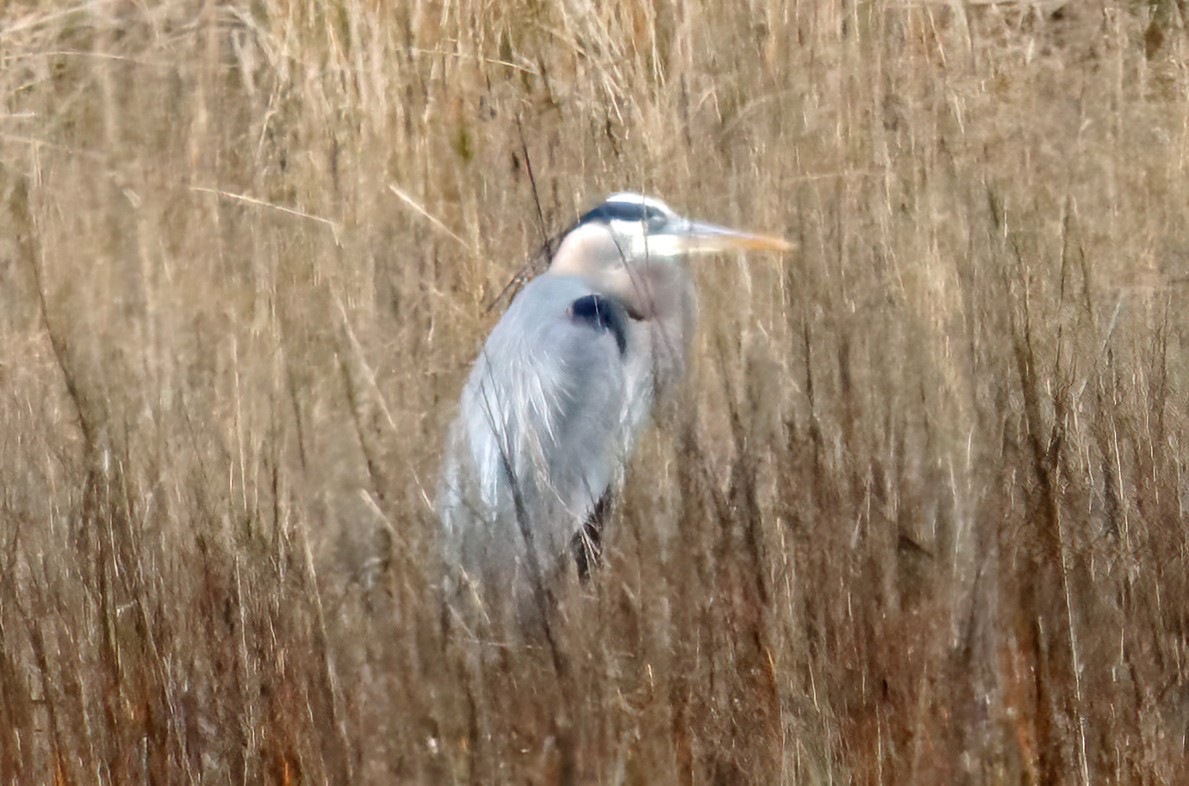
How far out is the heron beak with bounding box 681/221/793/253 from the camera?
194cm

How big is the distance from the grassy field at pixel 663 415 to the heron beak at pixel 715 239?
47 mm

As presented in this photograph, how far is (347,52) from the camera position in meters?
2.13

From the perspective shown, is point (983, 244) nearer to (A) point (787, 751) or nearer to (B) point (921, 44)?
(B) point (921, 44)

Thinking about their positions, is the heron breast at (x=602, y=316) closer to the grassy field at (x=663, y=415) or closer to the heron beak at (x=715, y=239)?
the grassy field at (x=663, y=415)

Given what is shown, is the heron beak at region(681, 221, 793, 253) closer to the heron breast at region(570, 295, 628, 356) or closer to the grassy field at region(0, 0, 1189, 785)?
the grassy field at region(0, 0, 1189, 785)

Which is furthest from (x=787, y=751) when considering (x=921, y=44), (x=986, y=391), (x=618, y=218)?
(x=921, y=44)

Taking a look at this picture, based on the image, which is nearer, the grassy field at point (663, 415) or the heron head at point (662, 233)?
the grassy field at point (663, 415)

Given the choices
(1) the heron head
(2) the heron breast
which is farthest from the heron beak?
(2) the heron breast

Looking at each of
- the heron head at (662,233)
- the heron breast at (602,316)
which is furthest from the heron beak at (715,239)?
the heron breast at (602,316)

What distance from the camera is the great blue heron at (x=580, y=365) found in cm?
183

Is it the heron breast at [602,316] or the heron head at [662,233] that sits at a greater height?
the heron head at [662,233]

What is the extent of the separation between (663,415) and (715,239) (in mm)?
637

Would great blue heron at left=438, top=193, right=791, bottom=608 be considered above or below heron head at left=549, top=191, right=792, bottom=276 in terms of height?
below

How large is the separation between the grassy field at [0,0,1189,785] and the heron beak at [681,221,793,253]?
5cm
